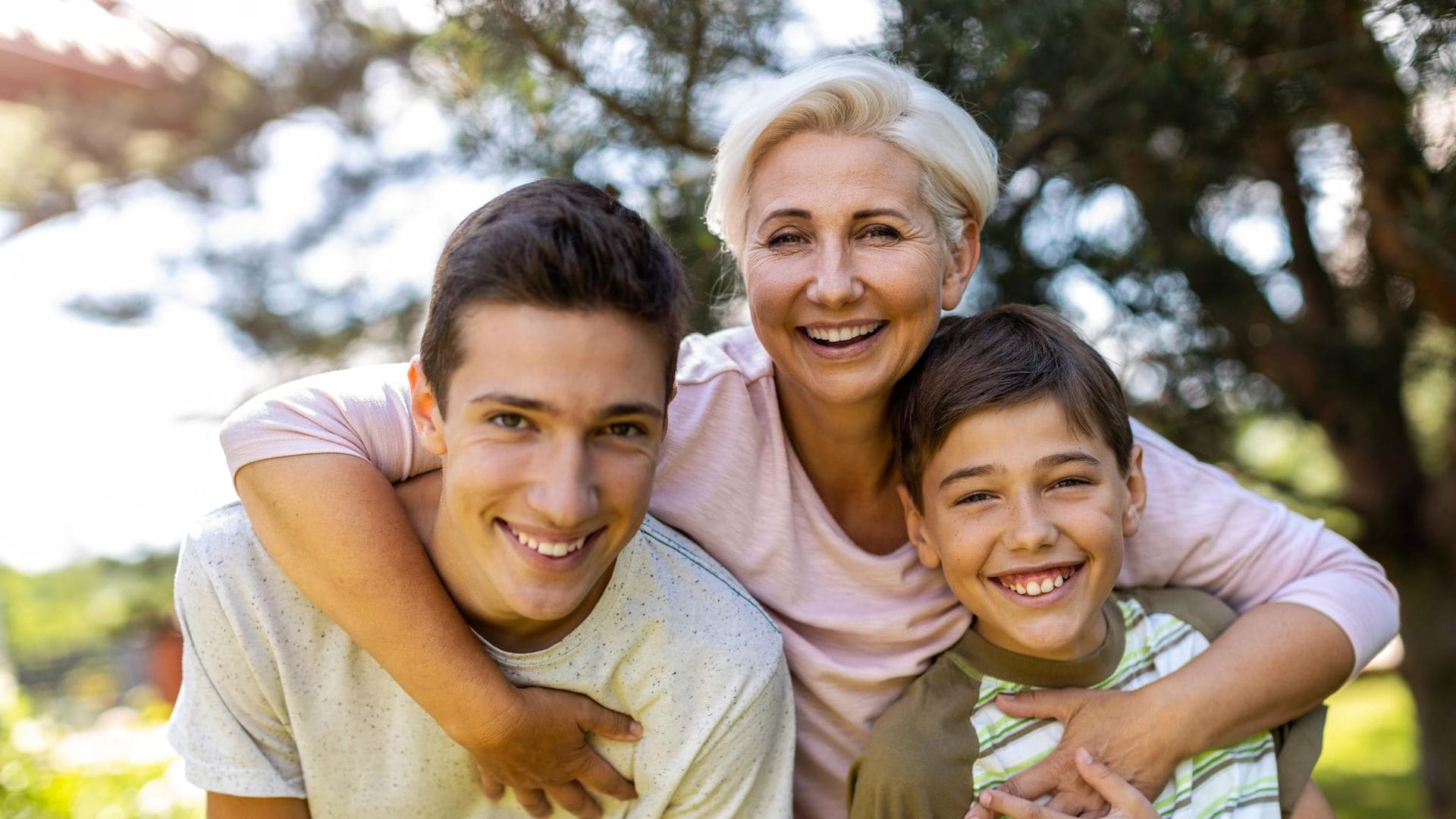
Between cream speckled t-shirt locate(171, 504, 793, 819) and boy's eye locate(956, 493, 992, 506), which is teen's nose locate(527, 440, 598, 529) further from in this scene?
boy's eye locate(956, 493, 992, 506)

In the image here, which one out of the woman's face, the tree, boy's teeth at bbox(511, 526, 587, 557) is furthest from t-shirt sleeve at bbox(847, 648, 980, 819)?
the tree

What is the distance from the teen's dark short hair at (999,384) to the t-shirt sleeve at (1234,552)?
6.7 inches

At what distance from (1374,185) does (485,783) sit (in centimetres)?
243

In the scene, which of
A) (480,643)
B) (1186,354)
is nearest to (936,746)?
(480,643)

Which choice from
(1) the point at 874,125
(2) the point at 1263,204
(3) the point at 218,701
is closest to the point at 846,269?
(1) the point at 874,125

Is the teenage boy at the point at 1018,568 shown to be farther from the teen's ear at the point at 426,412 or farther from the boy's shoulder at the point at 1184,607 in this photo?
the teen's ear at the point at 426,412

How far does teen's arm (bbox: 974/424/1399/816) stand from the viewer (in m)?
2.09

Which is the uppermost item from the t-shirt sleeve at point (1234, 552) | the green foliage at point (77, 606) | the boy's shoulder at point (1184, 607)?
the t-shirt sleeve at point (1234, 552)

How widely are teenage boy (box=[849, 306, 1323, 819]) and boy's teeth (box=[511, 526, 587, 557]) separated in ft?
2.24

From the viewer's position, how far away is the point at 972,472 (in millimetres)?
2129

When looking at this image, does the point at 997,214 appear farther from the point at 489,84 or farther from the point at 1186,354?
the point at 489,84

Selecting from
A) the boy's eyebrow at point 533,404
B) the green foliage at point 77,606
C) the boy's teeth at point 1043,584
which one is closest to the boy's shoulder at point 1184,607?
the boy's teeth at point 1043,584

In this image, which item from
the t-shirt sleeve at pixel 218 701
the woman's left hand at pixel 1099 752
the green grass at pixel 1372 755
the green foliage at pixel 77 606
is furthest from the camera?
the green grass at pixel 1372 755

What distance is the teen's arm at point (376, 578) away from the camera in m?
1.86
